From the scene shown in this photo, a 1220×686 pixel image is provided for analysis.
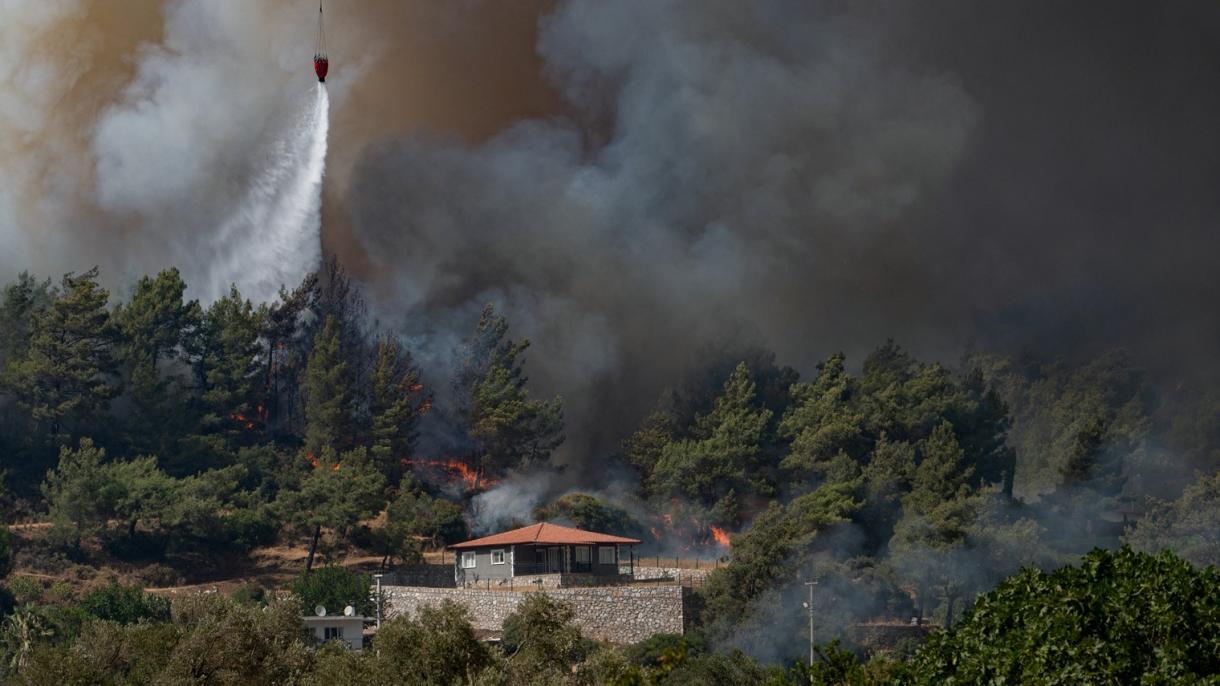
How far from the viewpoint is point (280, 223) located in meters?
87.6

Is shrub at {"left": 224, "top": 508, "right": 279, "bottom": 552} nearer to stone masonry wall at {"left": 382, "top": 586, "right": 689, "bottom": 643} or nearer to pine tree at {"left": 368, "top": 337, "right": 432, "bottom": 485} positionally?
pine tree at {"left": 368, "top": 337, "right": 432, "bottom": 485}

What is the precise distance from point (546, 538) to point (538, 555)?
0.82m

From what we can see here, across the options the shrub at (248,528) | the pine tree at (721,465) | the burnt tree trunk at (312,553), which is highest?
the pine tree at (721,465)

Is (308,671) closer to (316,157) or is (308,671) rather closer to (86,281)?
(86,281)

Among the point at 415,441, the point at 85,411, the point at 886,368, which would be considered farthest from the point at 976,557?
the point at 85,411

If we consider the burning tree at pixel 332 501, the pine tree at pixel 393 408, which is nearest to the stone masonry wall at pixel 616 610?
the burning tree at pixel 332 501

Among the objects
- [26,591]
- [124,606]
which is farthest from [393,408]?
[26,591]

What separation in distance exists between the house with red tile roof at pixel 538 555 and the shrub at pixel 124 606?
11958mm

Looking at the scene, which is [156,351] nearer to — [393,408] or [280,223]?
[280,223]

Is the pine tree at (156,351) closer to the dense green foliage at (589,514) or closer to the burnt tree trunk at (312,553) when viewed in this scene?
the burnt tree trunk at (312,553)

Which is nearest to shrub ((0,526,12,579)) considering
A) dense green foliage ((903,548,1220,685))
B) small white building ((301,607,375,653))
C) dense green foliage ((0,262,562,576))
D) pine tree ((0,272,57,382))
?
dense green foliage ((0,262,562,576))

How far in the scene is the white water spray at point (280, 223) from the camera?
86.9 m

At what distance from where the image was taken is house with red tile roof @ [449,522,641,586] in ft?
217

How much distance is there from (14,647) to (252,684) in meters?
24.1
